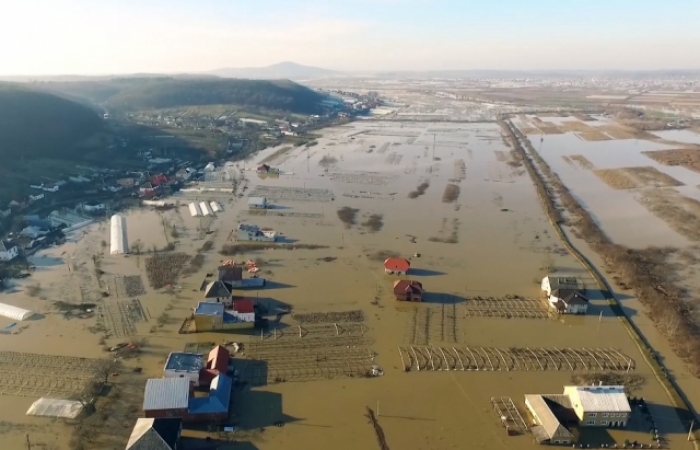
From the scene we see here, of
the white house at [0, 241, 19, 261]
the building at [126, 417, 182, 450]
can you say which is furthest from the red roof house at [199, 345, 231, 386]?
the white house at [0, 241, 19, 261]

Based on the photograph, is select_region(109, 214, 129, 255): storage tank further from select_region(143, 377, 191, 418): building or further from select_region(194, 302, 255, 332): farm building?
select_region(143, 377, 191, 418): building

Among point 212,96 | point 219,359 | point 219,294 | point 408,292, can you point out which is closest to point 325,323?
point 408,292

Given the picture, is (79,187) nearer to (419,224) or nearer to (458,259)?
(419,224)

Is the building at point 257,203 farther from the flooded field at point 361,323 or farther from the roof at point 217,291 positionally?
the roof at point 217,291

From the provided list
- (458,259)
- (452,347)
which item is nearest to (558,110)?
(458,259)

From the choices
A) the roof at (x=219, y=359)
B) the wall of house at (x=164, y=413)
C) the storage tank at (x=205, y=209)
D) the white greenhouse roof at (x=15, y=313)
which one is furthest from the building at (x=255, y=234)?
the wall of house at (x=164, y=413)

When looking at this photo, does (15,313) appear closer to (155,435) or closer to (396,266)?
(155,435)
